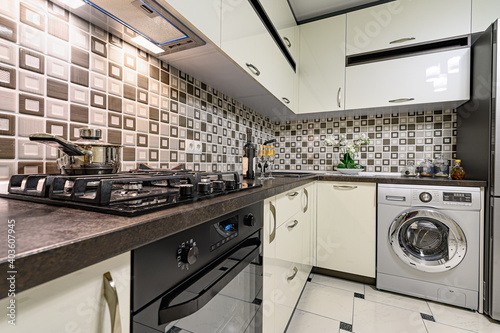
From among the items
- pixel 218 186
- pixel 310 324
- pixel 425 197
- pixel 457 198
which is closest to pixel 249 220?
pixel 218 186

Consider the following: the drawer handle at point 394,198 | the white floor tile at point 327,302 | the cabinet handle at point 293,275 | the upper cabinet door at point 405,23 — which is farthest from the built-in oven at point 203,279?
the upper cabinet door at point 405,23

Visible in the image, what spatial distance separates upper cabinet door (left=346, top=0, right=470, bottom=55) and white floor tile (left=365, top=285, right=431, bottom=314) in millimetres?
2046

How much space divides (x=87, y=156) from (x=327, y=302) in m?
1.76

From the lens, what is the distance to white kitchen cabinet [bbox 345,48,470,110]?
1842mm

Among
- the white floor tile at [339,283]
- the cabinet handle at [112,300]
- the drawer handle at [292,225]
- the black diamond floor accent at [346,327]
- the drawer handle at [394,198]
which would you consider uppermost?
the cabinet handle at [112,300]

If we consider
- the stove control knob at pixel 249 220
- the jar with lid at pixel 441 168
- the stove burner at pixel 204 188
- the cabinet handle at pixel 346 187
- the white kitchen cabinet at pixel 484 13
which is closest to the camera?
the stove burner at pixel 204 188

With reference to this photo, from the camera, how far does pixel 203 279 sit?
565 mm

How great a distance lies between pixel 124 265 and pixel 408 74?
243cm

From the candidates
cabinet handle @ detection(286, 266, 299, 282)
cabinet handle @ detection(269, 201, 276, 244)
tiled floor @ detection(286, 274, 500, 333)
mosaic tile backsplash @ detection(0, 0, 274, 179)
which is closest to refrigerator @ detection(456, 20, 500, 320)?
tiled floor @ detection(286, 274, 500, 333)

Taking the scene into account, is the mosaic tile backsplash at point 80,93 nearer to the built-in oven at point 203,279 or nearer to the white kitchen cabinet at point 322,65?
the built-in oven at point 203,279

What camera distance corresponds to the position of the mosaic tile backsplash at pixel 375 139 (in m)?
2.19

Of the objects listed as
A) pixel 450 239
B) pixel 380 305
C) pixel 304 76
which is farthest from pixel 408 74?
pixel 380 305

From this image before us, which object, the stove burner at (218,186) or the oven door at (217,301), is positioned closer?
the oven door at (217,301)

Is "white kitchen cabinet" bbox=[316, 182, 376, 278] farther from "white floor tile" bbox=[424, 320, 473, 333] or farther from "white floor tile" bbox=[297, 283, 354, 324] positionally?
"white floor tile" bbox=[424, 320, 473, 333]
